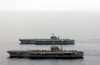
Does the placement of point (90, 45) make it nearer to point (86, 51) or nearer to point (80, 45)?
point (80, 45)

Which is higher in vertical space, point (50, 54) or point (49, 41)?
point (49, 41)

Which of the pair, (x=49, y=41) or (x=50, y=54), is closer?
(x=50, y=54)

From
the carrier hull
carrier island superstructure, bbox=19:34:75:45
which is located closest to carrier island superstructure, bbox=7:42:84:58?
the carrier hull

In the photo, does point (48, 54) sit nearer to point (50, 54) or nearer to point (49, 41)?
point (50, 54)

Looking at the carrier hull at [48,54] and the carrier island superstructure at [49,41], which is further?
the carrier island superstructure at [49,41]

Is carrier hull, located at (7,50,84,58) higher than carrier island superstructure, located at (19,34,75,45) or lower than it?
lower

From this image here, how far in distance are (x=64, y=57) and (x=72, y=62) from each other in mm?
5807

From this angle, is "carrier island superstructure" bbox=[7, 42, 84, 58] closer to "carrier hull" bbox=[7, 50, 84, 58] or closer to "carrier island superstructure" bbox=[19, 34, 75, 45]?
"carrier hull" bbox=[7, 50, 84, 58]

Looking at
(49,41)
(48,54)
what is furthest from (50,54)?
(49,41)

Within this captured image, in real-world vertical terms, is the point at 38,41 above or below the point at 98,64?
above

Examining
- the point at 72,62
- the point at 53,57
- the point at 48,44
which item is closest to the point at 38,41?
the point at 48,44

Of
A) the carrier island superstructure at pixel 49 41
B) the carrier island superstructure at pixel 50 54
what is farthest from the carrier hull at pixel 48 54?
the carrier island superstructure at pixel 49 41

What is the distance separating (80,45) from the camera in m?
95.5

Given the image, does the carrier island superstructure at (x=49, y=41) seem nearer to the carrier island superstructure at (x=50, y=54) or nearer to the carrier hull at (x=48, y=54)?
the carrier island superstructure at (x=50, y=54)
